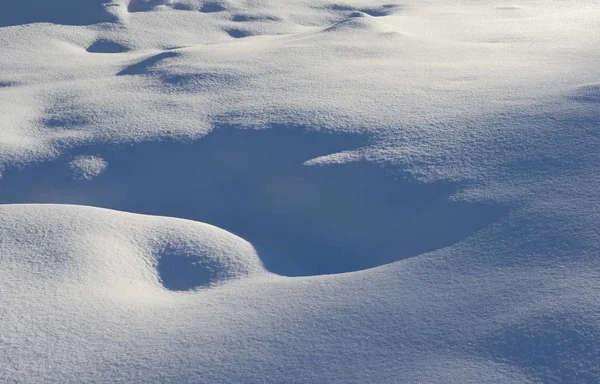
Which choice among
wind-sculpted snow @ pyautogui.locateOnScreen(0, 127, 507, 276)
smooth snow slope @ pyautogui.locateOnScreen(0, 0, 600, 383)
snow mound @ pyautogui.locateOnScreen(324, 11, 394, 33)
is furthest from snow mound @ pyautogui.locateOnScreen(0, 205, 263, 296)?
snow mound @ pyautogui.locateOnScreen(324, 11, 394, 33)

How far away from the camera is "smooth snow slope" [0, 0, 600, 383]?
1.51 meters

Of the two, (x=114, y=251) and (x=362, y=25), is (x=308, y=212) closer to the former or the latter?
(x=114, y=251)

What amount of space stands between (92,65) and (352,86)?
4.37 ft

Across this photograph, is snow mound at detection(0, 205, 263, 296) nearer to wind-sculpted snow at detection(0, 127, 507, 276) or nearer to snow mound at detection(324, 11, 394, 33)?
wind-sculpted snow at detection(0, 127, 507, 276)

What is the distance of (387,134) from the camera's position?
2324 millimetres

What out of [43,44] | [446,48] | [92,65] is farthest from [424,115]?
[43,44]

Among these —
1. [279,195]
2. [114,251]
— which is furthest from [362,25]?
[114,251]

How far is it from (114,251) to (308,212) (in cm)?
57

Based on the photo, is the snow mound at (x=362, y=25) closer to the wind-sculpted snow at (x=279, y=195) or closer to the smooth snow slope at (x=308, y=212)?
the smooth snow slope at (x=308, y=212)

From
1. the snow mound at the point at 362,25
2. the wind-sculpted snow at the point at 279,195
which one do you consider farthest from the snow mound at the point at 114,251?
the snow mound at the point at 362,25

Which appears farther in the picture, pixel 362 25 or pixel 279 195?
pixel 362 25

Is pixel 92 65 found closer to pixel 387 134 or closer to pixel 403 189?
pixel 387 134

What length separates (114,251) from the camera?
192 cm

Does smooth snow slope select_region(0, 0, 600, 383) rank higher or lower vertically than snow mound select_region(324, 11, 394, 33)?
lower
